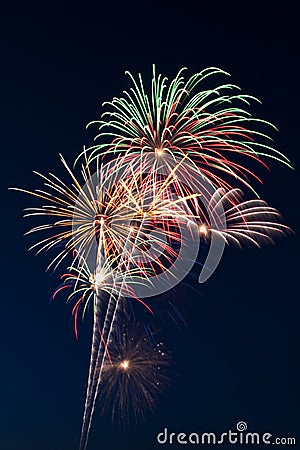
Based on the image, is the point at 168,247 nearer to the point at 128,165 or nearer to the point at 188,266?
the point at 188,266

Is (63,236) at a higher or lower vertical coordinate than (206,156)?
lower

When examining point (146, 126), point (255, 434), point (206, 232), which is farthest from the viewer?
point (255, 434)

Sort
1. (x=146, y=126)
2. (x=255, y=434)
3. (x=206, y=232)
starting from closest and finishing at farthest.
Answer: (x=146, y=126)
(x=206, y=232)
(x=255, y=434)

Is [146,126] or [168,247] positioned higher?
[146,126]

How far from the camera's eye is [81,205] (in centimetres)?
2048

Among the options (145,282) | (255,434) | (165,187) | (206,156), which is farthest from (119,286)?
(255,434)

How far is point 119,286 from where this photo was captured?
835 inches

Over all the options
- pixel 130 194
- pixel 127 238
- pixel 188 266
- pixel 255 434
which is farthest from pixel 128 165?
pixel 255 434

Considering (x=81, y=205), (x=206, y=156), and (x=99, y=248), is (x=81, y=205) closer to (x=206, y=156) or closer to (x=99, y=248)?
(x=99, y=248)

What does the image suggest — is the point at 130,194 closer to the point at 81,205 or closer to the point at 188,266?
the point at 81,205

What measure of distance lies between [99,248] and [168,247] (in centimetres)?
210

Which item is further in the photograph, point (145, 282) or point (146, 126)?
point (145, 282)

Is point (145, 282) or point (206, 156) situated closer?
point (206, 156)

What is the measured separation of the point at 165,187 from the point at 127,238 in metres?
2.00
